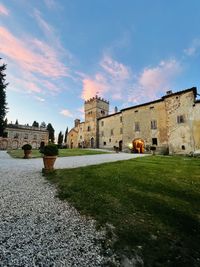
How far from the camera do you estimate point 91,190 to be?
17.4 ft

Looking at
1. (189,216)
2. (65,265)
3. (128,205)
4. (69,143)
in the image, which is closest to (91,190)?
(128,205)

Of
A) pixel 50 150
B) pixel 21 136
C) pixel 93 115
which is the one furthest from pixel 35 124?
pixel 50 150

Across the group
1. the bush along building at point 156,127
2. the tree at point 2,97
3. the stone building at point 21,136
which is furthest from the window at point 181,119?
the stone building at point 21,136

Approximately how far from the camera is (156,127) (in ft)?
85.4

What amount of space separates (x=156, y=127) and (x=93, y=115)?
1813cm

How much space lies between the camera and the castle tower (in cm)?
3872

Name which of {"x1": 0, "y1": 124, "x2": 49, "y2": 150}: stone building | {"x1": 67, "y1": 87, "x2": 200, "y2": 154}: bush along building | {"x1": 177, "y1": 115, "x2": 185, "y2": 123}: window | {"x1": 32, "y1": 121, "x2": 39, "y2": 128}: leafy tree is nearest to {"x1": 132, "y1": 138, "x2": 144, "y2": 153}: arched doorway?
{"x1": 67, "y1": 87, "x2": 200, "y2": 154}: bush along building

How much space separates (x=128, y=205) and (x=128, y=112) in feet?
88.5

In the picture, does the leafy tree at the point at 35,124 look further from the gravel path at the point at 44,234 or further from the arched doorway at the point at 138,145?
the gravel path at the point at 44,234

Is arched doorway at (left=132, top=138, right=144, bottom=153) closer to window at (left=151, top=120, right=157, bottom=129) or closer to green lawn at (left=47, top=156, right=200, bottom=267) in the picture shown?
window at (left=151, top=120, right=157, bottom=129)

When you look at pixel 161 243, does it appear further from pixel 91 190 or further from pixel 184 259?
pixel 91 190

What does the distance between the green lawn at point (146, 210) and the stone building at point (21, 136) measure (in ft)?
150

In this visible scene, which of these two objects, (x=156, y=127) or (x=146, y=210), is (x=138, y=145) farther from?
(x=146, y=210)

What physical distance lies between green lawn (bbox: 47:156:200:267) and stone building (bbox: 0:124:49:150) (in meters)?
45.8
